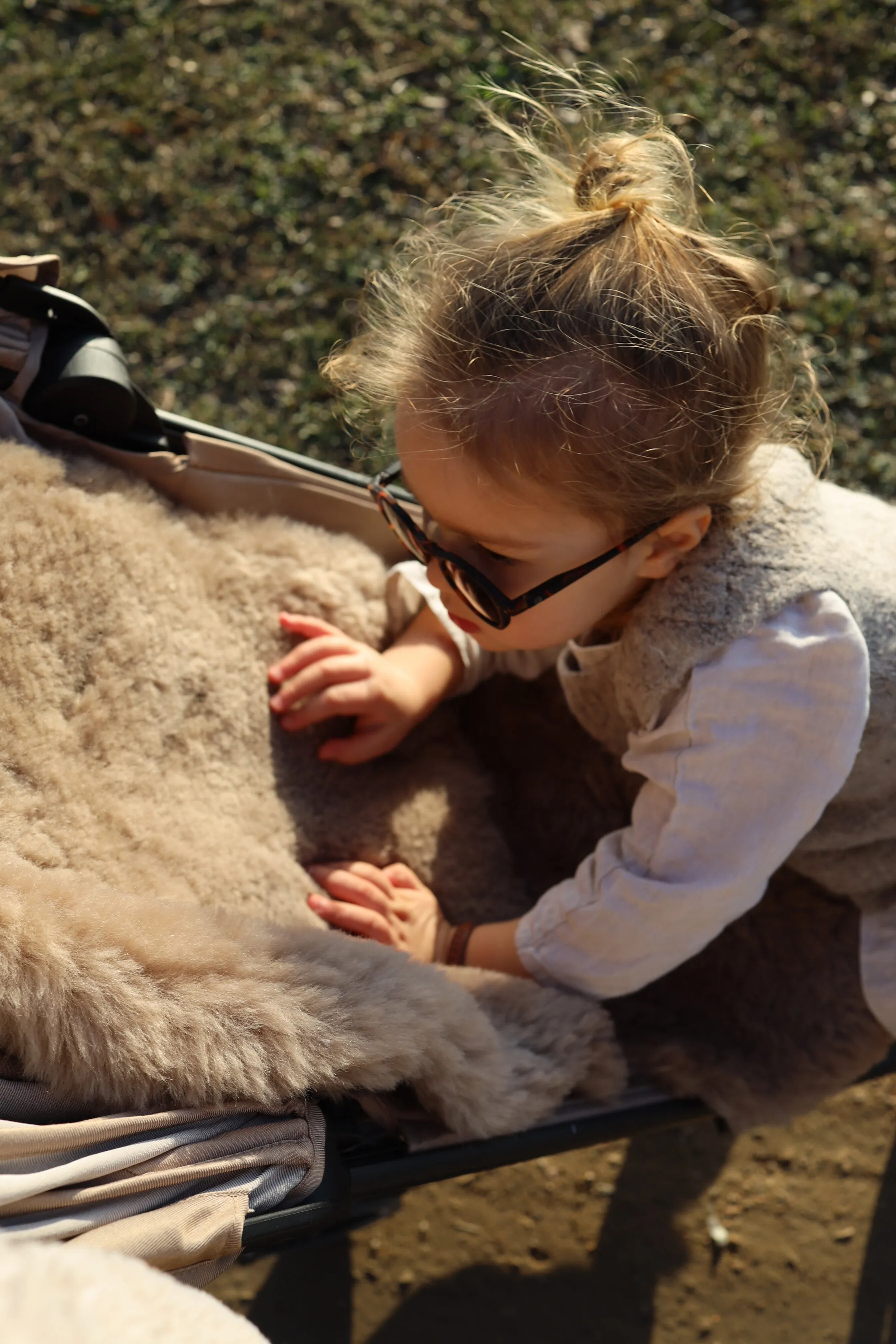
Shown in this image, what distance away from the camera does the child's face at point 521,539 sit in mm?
1092

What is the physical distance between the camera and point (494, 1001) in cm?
125

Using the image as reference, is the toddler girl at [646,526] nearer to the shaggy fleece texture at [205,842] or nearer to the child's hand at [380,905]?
the child's hand at [380,905]

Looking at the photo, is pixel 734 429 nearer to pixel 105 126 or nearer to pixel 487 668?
pixel 487 668

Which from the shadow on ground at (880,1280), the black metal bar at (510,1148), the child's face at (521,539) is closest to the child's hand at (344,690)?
the child's face at (521,539)

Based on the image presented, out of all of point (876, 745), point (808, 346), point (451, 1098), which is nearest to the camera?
point (451, 1098)

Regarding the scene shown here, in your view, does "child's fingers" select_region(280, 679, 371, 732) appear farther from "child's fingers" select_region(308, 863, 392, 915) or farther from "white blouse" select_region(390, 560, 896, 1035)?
"white blouse" select_region(390, 560, 896, 1035)

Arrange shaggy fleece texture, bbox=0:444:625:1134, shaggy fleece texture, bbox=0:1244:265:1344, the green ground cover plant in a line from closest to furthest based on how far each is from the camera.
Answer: shaggy fleece texture, bbox=0:1244:265:1344 → shaggy fleece texture, bbox=0:444:625:1134 → the green ground cover plant

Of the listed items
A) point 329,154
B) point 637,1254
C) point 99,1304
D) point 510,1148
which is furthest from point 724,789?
point 329,154

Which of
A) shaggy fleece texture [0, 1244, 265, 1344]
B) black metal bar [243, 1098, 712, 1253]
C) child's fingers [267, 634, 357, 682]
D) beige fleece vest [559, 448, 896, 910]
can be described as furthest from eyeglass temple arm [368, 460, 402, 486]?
shaggy fleece texture [0, 1244, 265, 1344]

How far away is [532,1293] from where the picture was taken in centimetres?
174

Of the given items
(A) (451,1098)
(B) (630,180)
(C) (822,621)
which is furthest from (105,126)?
(A) (451,1098)

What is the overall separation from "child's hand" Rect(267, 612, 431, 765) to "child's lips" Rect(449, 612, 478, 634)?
168mm

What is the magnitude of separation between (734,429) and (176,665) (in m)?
0.75

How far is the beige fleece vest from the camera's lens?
115 centimetres
